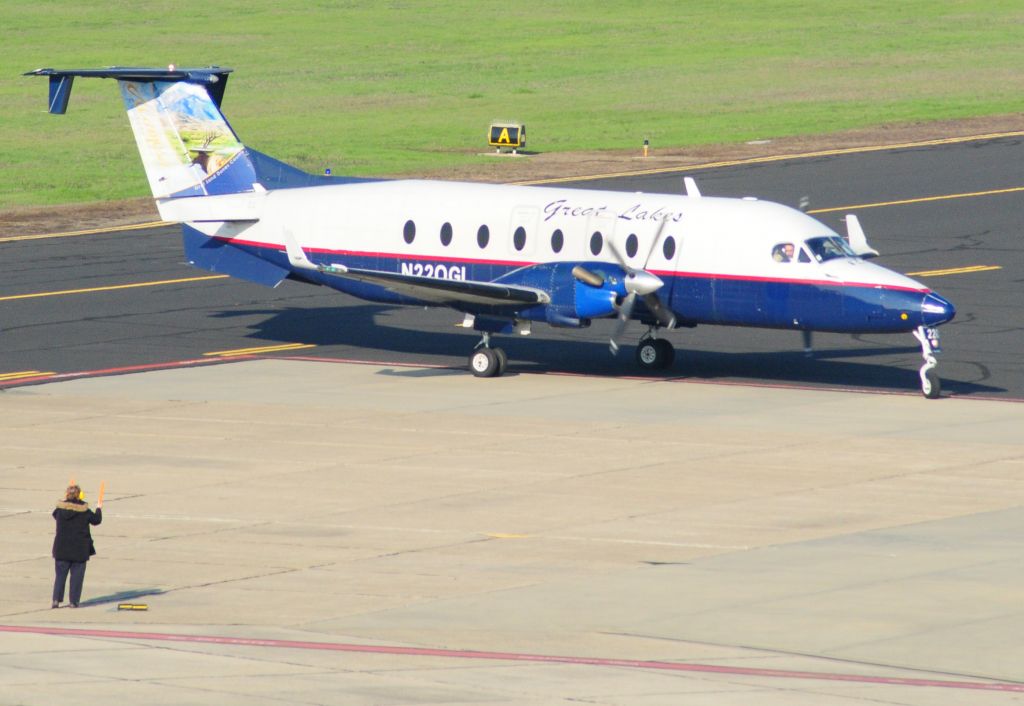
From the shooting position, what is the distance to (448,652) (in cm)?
1909

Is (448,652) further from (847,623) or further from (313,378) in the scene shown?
(313,378)

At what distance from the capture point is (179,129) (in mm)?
42531

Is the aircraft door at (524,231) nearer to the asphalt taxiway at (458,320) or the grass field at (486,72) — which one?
the asphalt taxiway at (458,320)

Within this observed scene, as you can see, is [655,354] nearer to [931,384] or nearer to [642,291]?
[642,291]

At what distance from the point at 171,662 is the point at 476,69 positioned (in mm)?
82949

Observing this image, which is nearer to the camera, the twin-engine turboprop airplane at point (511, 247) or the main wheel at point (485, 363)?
the twin-engine turboprop airplane at point (511, 247)

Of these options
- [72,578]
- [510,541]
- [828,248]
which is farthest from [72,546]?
[828,248]

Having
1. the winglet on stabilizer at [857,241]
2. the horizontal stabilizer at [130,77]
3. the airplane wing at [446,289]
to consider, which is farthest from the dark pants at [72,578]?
the horizontal stabilizer at [130,77]

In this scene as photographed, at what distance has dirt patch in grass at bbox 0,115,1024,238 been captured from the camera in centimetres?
6134

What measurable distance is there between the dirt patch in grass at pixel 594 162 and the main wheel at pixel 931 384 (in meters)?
32.2

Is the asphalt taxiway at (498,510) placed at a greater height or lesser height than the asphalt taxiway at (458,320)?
lesser

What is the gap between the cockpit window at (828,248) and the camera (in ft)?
115

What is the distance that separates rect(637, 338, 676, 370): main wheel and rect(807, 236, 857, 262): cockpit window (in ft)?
13.6

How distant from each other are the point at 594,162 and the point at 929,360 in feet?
122
